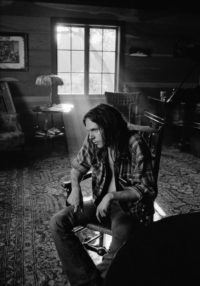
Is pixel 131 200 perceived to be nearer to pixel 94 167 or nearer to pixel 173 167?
pixel 94 167

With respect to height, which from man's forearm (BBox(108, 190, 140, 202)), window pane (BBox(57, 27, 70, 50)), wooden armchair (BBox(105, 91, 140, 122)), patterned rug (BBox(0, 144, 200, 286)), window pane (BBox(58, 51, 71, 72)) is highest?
window pane (BBox(57, 27, 70, 50))

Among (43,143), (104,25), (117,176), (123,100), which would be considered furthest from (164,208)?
(104,25)

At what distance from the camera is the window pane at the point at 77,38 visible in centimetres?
592

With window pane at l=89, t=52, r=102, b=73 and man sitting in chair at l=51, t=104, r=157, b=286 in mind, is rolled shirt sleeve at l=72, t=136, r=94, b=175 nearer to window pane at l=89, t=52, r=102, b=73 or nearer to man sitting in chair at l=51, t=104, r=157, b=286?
man sitting in chair at l=51, t=104, r=157, b=286

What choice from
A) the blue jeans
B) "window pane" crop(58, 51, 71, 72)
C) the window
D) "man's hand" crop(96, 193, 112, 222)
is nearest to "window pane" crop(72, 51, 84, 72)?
the window

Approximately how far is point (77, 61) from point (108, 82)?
792 mm

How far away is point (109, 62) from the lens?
6.24 m

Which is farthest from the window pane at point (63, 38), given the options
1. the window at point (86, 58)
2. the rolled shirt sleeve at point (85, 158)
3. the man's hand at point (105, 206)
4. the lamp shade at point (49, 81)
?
the man's hand at point (105, 206)

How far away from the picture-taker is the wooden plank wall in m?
5.60

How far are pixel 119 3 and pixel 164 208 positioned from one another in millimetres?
4416

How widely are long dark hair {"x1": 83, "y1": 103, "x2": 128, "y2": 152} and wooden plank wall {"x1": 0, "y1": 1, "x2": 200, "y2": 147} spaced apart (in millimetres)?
4346

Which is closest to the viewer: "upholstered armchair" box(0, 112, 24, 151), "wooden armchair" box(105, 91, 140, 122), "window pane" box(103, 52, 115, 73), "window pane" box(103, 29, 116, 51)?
"upholstered armchair" box(0, 112, 24, 151)

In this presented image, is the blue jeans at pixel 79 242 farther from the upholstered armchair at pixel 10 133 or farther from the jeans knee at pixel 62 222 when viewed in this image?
the upholstered armchair at pixel 10 133

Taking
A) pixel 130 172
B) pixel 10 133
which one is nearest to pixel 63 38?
pixel 10 133
